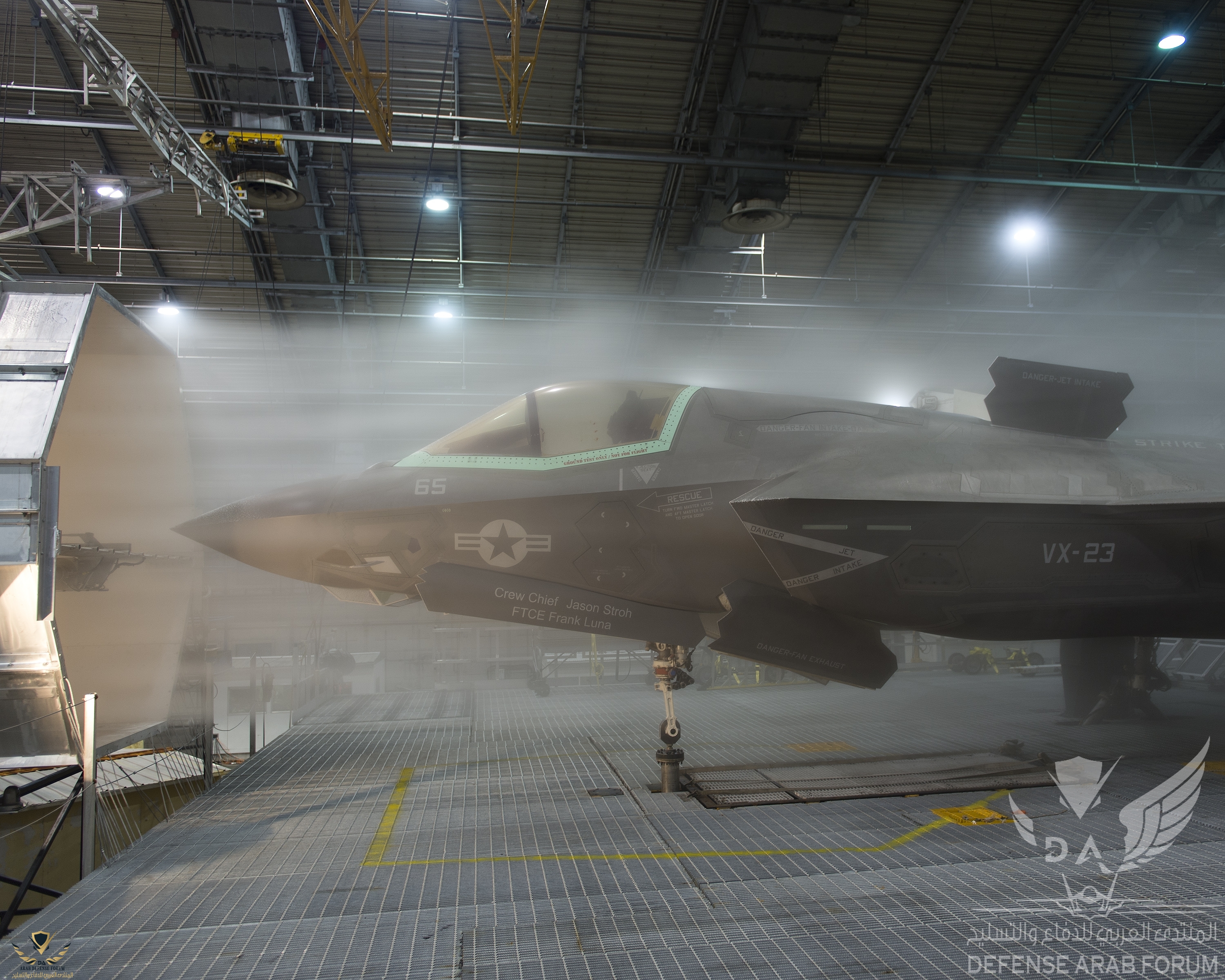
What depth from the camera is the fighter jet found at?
17.2ft

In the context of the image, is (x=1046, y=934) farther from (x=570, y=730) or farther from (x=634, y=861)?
(x=570, y=730)

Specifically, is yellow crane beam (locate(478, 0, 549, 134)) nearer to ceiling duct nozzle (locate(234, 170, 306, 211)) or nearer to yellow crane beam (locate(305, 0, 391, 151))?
yellow crane beam (locate(305, 0, 391, 151))

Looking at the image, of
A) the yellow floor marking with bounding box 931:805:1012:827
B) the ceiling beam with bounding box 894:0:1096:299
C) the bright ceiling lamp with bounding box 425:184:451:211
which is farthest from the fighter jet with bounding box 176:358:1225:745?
Answer: the ceiling beam with bounding box 894:0:1096:299

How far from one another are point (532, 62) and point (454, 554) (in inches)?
341

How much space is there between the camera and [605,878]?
4016 millimetres

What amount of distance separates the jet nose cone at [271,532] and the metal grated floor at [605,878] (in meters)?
1.96

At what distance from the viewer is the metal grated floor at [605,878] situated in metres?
3.11

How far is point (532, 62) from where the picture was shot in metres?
10.8

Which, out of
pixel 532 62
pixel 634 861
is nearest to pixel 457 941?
pixel 634 861

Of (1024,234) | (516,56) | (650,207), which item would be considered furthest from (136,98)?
(1024,234)

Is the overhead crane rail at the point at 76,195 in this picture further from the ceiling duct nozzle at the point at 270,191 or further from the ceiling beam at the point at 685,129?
the ceiling beam at the point at 685,129

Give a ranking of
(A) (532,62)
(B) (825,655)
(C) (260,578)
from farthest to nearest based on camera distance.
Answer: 1. (C) (260,578)
2. (A) (532,62)
3. (B) (825,655)

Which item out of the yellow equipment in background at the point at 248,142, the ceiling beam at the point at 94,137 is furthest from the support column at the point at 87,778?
the yellow equipment in background at the point at 248,142

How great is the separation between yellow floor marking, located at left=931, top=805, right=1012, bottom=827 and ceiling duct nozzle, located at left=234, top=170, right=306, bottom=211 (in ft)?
50.0
